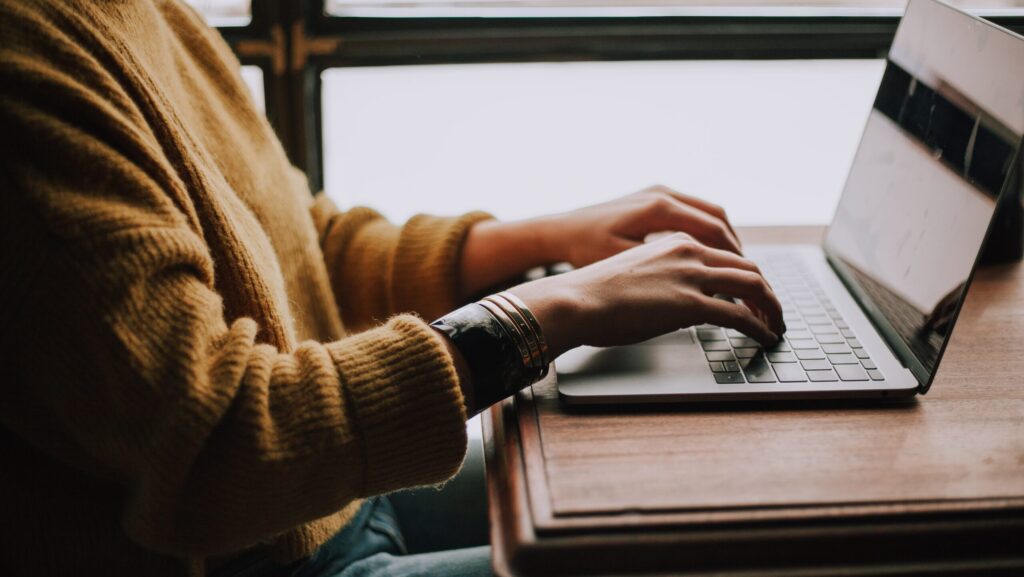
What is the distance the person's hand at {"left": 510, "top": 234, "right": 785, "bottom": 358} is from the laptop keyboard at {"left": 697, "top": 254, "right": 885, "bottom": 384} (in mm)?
21

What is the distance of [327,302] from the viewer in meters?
0.92

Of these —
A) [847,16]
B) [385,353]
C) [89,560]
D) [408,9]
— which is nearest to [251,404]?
[385,353]

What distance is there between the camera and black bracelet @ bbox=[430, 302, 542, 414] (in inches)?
26.1

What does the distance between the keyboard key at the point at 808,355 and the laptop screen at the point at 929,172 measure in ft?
0.26

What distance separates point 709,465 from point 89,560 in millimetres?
507

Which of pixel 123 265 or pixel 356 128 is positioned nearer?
pixel 123 265

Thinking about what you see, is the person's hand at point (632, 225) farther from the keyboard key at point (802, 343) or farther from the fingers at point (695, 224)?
the keyboard key at point (802, 343)

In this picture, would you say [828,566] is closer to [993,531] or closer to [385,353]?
[993,531]

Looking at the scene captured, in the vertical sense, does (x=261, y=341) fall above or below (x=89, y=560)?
above

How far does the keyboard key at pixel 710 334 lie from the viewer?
777mm

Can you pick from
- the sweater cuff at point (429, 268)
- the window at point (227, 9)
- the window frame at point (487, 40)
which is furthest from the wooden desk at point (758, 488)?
the window at point (227, 9)

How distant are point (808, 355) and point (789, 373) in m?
0.05

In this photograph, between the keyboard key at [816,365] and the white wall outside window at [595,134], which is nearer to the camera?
the keyboard key at [816,365]

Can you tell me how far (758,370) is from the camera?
0.72 meters
